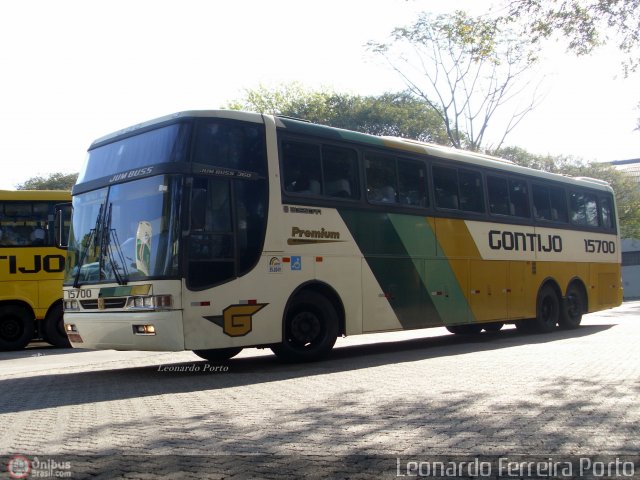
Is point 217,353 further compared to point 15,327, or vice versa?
point 15,327

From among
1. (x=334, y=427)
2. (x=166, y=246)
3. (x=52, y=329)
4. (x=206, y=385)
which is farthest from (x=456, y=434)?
(x=52, y=329)

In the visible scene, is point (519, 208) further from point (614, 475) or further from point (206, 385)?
point (614, 475)

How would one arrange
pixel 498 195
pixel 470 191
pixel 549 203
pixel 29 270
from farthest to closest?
pixel 549 203 → pixel 29 270 → pixel 498 195 → pixel 470 191

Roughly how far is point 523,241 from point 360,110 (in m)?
29.9

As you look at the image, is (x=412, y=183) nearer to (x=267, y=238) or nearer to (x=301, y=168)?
(x=301, y=168)

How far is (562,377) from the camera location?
902 centimetres

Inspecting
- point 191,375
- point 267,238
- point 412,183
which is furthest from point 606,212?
point 191,375

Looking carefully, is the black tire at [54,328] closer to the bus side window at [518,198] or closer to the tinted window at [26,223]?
the tinted window at [26,223]

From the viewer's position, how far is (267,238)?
10844mm

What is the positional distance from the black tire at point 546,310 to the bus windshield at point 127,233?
10.3 metres

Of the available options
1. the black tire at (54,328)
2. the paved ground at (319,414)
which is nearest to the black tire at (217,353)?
the paved ground at (319,414)

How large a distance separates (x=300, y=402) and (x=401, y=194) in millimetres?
6528

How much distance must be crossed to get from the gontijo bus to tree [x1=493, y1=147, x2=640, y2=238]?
125 feet
